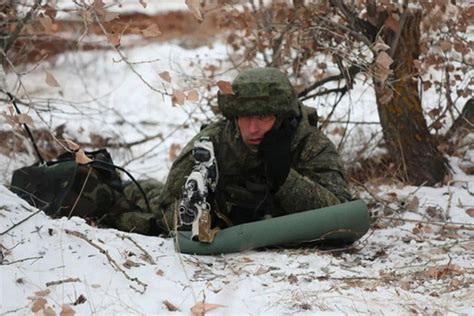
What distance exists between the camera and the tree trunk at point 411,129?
513cm

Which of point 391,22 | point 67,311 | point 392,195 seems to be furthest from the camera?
point 392,195

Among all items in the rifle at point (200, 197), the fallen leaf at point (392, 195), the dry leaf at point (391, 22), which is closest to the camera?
the rifle at point (200, 197)

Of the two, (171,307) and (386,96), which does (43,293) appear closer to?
(171,307)

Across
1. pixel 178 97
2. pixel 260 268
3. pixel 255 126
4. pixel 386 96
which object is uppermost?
pixel 178 97

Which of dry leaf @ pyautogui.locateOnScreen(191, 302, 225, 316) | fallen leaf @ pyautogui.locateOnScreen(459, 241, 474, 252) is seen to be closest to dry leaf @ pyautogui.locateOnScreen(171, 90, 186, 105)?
dry leaf @ pyautogui.locateOnScreen(191, 302, 225, 316)

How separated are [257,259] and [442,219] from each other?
4.29 ft

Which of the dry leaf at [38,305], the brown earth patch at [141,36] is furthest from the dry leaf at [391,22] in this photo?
the dry leaf at [38,305]

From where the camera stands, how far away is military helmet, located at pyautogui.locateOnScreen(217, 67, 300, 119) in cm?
414

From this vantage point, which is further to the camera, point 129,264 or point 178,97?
point 129,264

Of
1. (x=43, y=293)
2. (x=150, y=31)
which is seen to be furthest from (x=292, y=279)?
(x=150, y=31)

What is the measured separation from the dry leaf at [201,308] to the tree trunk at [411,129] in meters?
2.49

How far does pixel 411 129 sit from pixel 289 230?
61.3 inches

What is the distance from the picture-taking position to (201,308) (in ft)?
9.51

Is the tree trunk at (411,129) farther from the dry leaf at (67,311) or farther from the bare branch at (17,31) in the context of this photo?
the dry leaf at (67,311)
